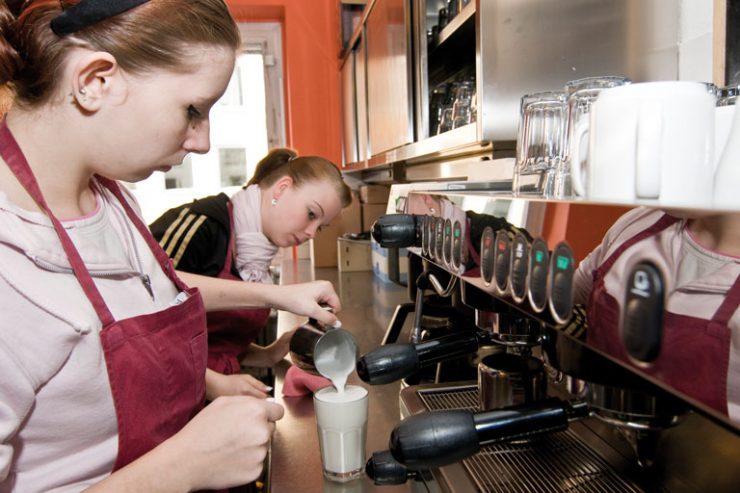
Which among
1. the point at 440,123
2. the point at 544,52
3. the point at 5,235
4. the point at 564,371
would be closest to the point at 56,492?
the point at 5,235

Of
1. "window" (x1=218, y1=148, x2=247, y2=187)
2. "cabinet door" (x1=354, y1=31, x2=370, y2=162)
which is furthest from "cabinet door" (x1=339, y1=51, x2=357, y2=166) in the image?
"window" (x1=218, y1=148, x2=247, y2=187)

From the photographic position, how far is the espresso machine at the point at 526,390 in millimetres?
353

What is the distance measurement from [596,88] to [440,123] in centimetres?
92

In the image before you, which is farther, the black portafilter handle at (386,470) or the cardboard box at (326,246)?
the cardboard box at (326,246)

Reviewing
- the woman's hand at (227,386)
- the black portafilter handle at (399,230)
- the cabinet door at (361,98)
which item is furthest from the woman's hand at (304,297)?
the cabinet door at (361,98)

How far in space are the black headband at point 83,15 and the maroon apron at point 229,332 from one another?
2.58ft

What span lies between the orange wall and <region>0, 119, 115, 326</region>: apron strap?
9.35 feet

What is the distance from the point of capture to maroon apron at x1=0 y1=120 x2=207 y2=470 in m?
0.63

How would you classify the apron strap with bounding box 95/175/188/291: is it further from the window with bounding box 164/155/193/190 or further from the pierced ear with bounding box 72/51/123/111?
the window with bounding box 164/155/193/190

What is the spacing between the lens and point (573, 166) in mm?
493

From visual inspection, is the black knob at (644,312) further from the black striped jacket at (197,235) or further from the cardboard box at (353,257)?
the cardboard box at (353,257)

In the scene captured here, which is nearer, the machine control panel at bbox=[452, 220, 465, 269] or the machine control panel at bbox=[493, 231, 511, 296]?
the machine control panel at bbox=[493, 231, 511, 296]

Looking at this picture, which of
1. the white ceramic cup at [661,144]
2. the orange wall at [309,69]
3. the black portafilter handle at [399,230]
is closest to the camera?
the white ceramic cup at [661,144]

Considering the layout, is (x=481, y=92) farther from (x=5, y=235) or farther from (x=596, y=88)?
(x=5, y=235)
